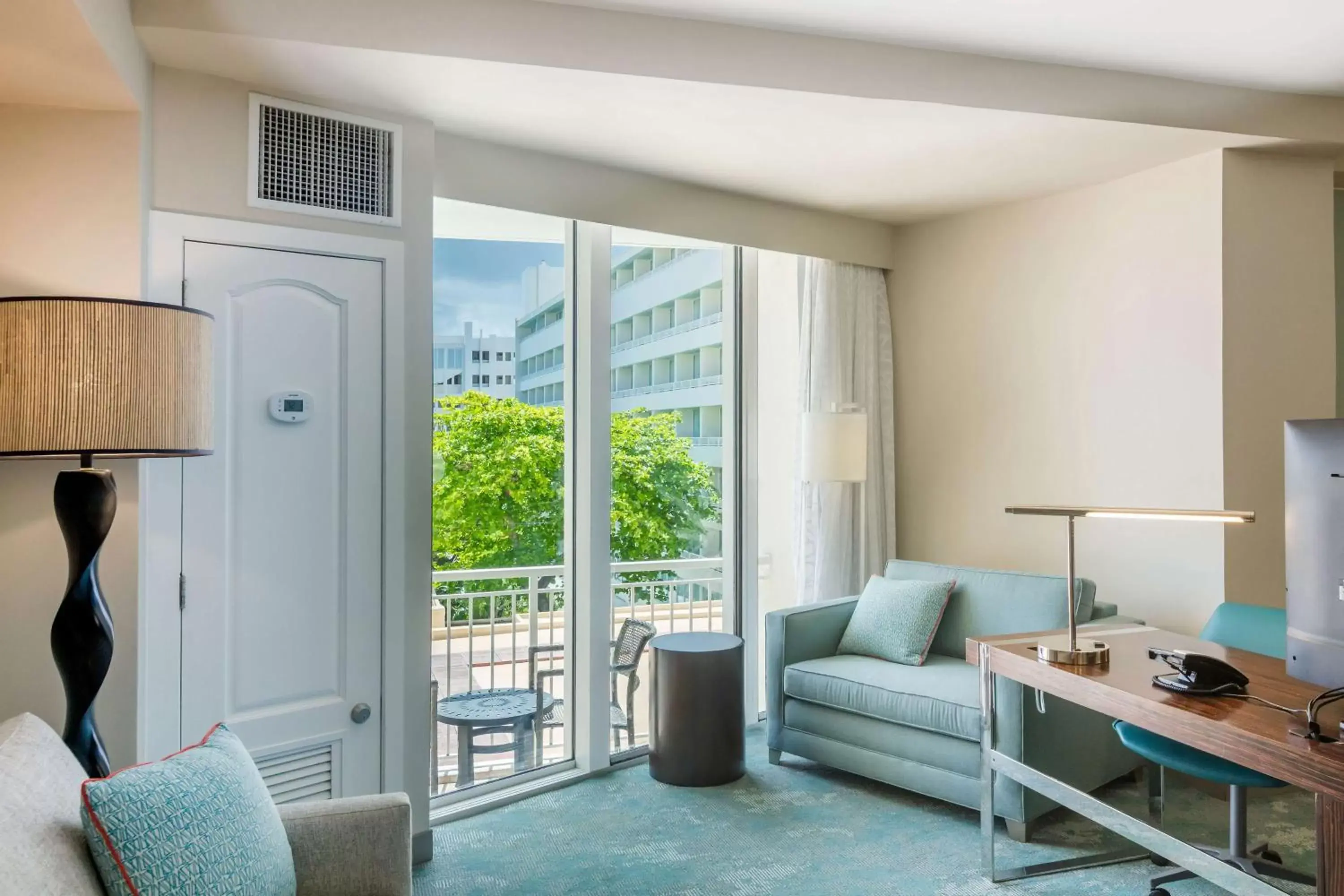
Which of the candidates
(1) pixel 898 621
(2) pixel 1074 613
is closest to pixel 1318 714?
(2) pixel 1074 613

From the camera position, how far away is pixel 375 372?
115 inches

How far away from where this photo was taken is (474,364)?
11.9ft

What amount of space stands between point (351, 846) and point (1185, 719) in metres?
1.84

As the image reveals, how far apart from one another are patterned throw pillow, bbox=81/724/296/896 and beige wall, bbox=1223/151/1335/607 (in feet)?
A: 11.3

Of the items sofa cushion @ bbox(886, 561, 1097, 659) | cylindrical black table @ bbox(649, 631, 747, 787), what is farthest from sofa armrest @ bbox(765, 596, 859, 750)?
sofa cushion @ bbox(886, 561, 1097, 659)

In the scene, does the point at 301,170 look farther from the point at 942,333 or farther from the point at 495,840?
the point at 942,333

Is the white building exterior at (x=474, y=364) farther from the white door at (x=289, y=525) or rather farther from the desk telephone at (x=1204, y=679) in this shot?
the desk telephone at (x=1204, y=679)

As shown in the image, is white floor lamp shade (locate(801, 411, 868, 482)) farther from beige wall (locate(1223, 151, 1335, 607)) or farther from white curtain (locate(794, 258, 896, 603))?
beige wall (locate(1223, 151, 1335, 607))

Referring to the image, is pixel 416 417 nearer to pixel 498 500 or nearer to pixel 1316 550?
pixel 498 500

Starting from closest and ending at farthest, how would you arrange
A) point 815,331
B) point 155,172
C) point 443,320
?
point 155,172 → point 443,320 → point 815,331

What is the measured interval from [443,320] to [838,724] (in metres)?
2.24

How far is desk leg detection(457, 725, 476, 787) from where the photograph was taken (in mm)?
3512

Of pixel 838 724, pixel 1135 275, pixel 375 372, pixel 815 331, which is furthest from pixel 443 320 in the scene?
pixel 1135 275

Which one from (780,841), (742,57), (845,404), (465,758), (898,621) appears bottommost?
(780,841)
